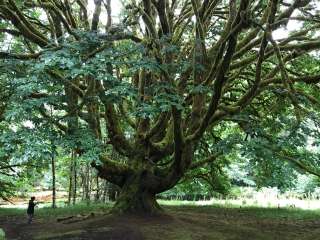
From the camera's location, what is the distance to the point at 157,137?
15.3m

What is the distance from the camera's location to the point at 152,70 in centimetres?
891

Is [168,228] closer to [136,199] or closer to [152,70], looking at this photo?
Answer: [136,199]

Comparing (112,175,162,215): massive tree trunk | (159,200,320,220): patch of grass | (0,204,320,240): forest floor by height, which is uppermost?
(112,175,162,215): massive tree trunk

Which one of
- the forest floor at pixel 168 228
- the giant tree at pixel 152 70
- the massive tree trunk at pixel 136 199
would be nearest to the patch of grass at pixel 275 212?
the forest floor at pixel 168 228

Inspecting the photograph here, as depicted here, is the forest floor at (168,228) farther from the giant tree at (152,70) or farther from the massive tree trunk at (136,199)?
the giant tree at (152,70)

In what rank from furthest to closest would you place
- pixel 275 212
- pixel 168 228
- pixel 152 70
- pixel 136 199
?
pixel 275 212 < pixel 136 199 < pixel 168 228 < pixel 152 70

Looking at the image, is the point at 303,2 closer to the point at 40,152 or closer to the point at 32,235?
the point at 40,152

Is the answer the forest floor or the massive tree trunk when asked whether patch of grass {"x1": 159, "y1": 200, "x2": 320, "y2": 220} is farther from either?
the massive tree trunk

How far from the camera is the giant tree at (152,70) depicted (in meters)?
8.55

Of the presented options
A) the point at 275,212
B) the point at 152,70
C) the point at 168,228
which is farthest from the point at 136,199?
the point at 275,212

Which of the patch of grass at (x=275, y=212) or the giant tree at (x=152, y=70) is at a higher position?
the giant tree at (x=152, y=70)

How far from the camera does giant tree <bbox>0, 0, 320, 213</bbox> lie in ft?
28.0

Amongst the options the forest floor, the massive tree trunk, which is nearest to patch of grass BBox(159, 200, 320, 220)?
the forest floor

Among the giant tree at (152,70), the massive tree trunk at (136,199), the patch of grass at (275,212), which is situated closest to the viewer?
the giant tree at (152,70)
